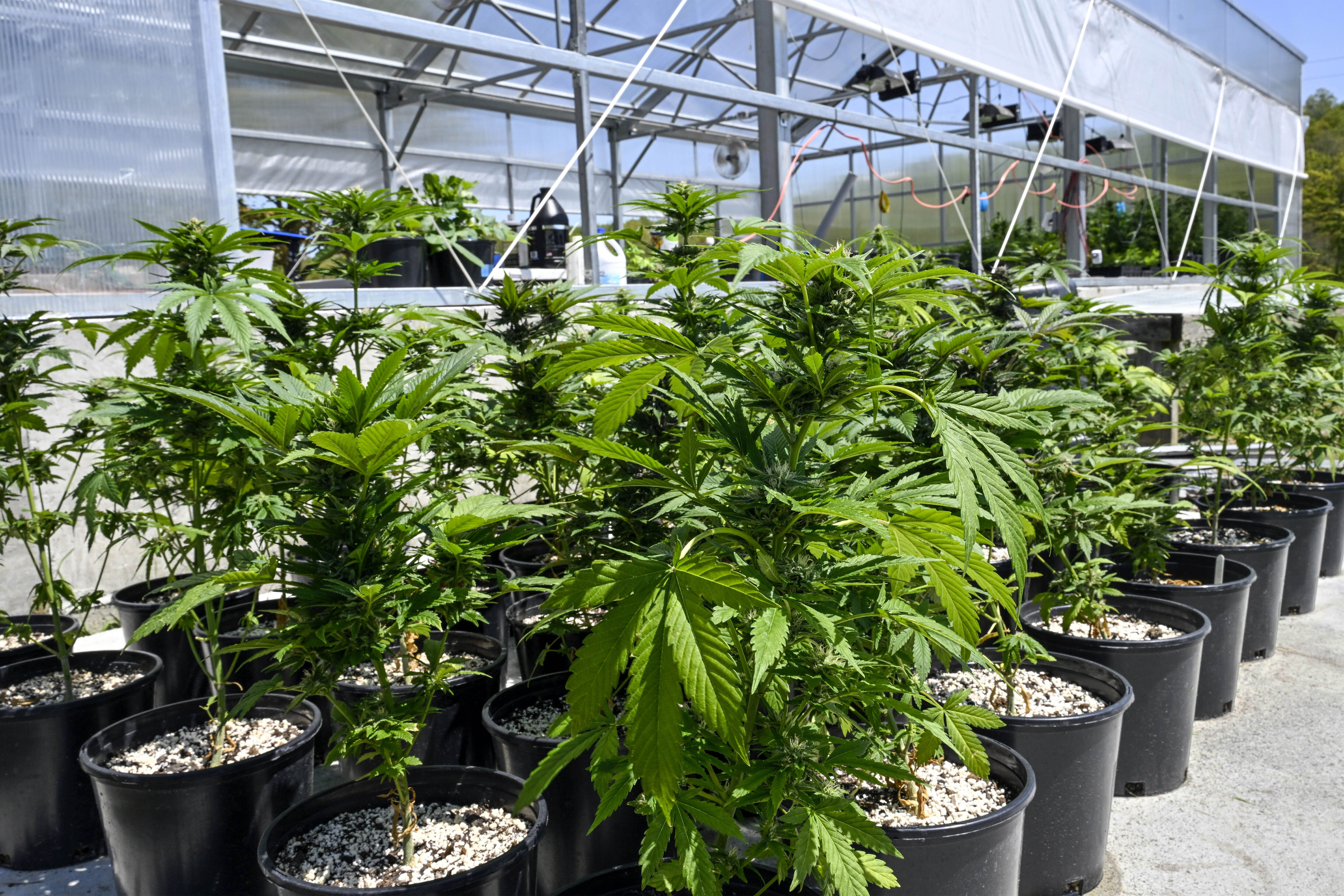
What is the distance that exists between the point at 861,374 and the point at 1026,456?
1116 mm

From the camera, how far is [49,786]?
204 cm

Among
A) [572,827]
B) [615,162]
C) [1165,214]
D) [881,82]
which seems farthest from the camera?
[615,162]

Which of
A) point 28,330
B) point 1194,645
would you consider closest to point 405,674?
point 28,330

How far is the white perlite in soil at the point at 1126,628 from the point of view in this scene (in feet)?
8.26

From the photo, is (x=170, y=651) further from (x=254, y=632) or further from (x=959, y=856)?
(x=959, y=856)

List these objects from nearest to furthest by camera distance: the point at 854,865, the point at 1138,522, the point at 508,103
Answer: the point at 854,865 → the point at 1138,522 → the point at 508,103

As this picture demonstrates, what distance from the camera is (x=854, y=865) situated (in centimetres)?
104

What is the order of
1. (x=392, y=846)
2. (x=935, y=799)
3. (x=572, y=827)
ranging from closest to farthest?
(x=392, y=846), (x=935, y=799), (x=572, y=827)

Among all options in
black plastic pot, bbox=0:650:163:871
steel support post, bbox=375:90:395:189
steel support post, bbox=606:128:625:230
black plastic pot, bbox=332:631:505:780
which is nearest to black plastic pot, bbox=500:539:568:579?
black plastic pot, bbox=332:631:505:780

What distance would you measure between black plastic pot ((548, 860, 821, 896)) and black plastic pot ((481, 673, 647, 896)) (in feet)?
1.42

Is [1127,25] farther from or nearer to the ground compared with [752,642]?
farther from the ground

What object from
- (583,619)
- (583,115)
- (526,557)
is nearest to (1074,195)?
(583,115)

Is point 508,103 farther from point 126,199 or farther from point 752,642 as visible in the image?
point 752,642

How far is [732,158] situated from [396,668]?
12397 mm
